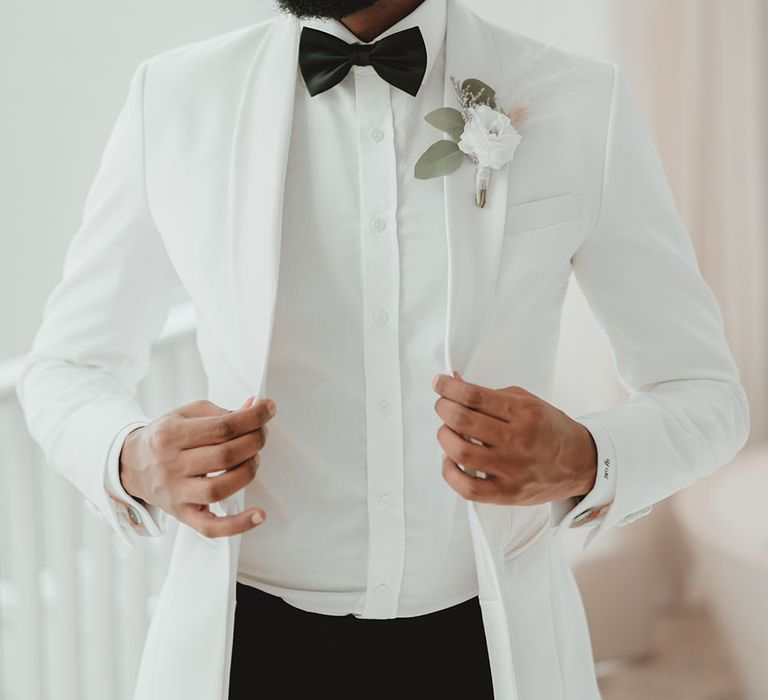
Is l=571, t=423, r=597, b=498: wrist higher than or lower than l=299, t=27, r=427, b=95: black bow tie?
lower

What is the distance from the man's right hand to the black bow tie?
16.4 inches

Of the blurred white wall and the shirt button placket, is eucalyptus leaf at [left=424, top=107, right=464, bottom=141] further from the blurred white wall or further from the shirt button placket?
the blurred white wall

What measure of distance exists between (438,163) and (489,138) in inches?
2.6

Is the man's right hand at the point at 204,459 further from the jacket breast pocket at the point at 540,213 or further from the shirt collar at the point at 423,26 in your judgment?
the shirt collar at the point at 423,26

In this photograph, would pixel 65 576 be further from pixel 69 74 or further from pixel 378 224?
pixel 69 74

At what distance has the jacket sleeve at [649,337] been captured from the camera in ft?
3.93

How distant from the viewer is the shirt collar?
1.25 metres

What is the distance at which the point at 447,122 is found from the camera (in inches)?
46.8

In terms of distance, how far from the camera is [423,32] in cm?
125

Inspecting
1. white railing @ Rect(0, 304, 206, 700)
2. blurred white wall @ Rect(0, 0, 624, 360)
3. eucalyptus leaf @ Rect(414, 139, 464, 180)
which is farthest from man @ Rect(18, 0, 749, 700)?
blurred white wall @ Rect(0, 0, 624, 360)

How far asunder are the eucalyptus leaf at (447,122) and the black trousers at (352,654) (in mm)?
596

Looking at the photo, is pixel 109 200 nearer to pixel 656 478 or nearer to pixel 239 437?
pixel 239 437

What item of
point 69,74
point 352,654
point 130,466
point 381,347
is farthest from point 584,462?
point 69,74

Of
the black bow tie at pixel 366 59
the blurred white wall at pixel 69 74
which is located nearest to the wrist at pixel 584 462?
the black bow tie at pixel 366 59
